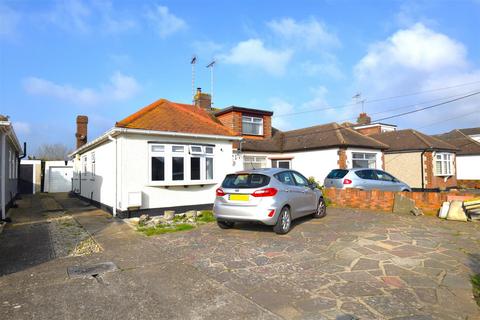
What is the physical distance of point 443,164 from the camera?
74.4 ft

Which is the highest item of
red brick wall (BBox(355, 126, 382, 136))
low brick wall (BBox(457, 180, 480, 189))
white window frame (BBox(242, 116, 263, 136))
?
red brick wall (BBox(355, 126, 382, 136))

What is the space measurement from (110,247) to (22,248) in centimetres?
187

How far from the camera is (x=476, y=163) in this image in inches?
1108

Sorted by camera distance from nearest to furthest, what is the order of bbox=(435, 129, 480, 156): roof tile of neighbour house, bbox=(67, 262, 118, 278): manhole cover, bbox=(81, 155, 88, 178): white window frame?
bbox=(67, 262, 118, 278): manhole cover < bbox=(81, 155, 88, 178): white window frame < bbox=(435, 129, 480, 156): roof tile of neighbour house

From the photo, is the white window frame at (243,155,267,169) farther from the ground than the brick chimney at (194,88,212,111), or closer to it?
closer to it

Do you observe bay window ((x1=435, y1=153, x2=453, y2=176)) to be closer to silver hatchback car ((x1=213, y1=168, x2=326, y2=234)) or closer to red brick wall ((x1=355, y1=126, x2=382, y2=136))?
red brick wall ((x1=355, y1=126, x2=382, y2=136))

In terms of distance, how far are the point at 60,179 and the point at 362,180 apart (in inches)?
964

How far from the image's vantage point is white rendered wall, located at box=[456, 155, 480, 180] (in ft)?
92.0

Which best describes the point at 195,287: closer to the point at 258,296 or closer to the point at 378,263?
the point at 258,296

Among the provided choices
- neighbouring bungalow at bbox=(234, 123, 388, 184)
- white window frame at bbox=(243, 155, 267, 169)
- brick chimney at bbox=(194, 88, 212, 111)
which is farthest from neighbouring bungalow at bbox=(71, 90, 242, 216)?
brick chimney at bbox=(194, 88, 212, 111)

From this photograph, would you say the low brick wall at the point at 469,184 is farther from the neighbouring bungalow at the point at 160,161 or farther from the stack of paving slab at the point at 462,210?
the neighbouring bungalow at the point at 160,161

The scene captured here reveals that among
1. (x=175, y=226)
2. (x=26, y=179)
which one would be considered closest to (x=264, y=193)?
(x=175, y=226)

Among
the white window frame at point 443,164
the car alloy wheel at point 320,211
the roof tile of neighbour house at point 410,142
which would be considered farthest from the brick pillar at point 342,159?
the car alloy wheel at point 320,211

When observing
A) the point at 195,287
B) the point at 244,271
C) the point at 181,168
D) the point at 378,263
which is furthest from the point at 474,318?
the point at 181,168
